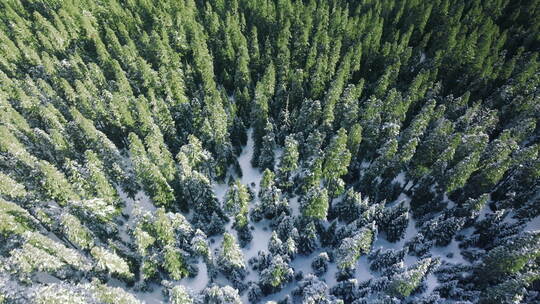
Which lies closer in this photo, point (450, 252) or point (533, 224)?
point (450, 252)

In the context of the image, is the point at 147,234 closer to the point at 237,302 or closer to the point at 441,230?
the point at 237,302

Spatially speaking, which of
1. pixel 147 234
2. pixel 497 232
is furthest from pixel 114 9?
pixel 497 232

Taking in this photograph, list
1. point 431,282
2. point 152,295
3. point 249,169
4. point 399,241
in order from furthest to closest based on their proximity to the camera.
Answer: point 249,169 < point 399,241 < point 152,295 < point 431,282

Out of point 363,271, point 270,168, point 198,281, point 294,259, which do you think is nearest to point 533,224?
point 363,271

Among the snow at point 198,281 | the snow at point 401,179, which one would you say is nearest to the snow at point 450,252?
the snow at point 401,179

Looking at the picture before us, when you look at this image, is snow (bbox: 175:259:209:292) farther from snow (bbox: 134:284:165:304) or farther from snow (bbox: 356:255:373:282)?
snow (bbox: 356:255:373:282)

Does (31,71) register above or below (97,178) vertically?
above

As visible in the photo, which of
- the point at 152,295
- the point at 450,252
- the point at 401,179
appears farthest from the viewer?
the point at 401,179

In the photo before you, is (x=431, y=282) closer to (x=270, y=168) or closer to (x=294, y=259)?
(x=294, y=259)
